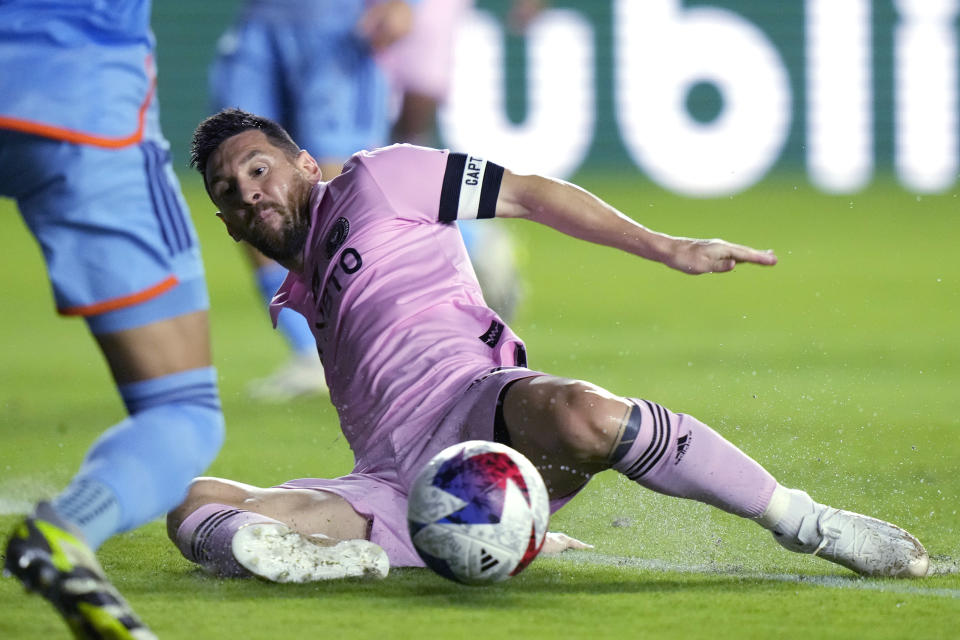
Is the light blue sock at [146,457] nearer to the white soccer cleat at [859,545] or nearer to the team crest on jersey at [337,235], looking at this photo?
the team crest on jersey at [337,235]

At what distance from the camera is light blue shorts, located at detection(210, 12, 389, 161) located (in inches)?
300

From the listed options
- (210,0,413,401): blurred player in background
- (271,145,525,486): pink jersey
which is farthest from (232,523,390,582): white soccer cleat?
(210,0,413,401): blurred player in background

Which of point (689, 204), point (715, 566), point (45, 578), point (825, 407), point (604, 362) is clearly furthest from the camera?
point (689, 204)

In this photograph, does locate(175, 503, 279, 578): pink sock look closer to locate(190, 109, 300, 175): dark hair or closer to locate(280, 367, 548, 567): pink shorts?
locate(280, 367, 548, 567): pink shorts

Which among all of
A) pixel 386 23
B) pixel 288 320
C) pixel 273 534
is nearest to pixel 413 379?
pixel 273 534

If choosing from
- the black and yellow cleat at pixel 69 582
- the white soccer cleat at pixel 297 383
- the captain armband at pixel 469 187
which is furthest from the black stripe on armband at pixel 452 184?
the white soccer cleat at pixel 297 383

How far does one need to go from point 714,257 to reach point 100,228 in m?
1.44

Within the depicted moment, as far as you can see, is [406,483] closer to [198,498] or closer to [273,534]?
[273,534]

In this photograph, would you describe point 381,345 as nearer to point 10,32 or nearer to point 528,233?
point 10,32

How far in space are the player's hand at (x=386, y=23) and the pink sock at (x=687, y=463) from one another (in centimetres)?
469

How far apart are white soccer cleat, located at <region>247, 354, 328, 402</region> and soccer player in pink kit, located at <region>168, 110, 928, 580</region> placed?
2.85m

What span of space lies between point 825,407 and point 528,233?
841 centimetres

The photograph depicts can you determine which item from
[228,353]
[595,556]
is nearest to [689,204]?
[228,353]

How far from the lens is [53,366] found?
8211 millimetres
